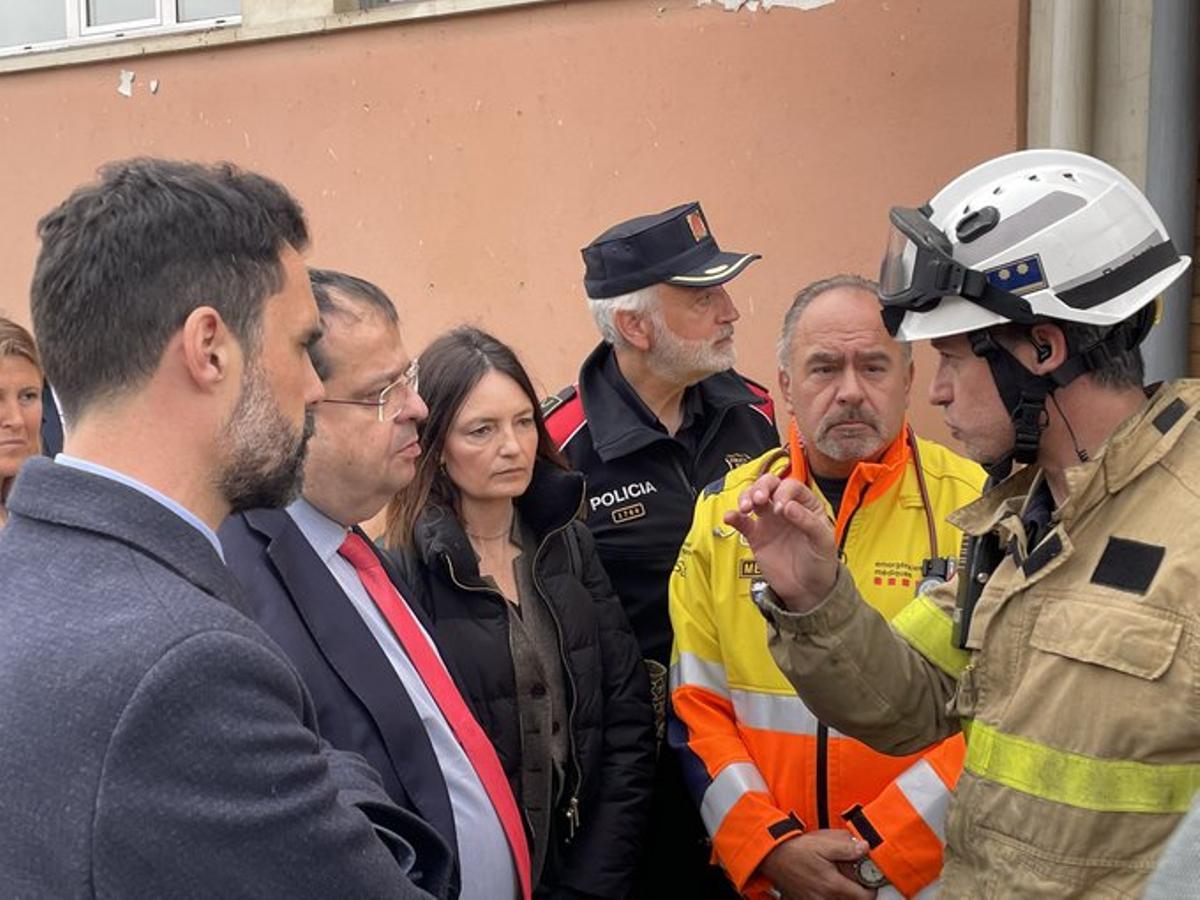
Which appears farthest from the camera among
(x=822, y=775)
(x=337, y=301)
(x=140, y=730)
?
(x=822, y=775)

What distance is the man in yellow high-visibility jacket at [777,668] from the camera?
2988 mm

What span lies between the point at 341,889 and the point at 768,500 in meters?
1.21

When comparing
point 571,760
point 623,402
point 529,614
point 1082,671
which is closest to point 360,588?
point 529,614

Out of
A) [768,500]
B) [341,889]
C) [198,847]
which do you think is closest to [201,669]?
[198,847]

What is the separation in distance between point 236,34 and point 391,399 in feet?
14.5

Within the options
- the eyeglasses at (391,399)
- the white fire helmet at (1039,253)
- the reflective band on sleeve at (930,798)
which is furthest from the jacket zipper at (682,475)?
the white fire helmet at (1039,253)

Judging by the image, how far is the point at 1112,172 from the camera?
2359mm

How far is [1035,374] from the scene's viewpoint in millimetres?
2314

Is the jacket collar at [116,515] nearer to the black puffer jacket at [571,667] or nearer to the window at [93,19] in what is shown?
the black puffer jacket at [571,667]

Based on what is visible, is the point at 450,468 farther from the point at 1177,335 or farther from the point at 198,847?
the point at 1177,335

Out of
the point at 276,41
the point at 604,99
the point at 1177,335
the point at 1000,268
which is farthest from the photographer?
the point at 276,41

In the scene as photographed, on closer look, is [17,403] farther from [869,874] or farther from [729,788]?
[869,874]

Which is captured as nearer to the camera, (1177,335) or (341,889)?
(341,889)

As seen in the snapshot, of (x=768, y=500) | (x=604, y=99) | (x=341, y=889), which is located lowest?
(x=341, y=889)
